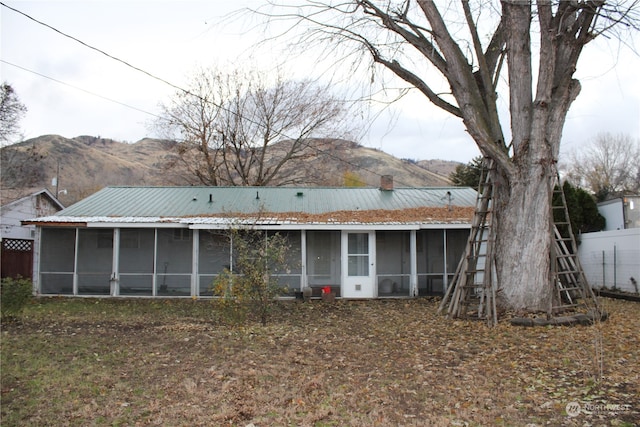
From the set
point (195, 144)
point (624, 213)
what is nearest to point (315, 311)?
point (624, 213)

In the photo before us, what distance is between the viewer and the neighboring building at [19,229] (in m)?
18.3

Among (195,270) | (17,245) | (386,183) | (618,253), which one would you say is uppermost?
(386,183)

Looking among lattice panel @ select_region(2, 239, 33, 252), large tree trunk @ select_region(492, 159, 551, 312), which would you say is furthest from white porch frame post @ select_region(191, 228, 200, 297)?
large tree trunk @ select_region(492, 159, 551, 312)

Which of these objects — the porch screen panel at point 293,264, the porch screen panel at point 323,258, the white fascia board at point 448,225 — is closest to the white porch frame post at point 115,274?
the porch screen panel at point 293,264

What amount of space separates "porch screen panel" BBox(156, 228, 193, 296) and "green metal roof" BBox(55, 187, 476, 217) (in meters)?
0.96

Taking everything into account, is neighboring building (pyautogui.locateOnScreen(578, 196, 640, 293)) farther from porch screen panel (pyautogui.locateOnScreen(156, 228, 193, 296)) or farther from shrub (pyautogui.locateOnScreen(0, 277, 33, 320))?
shrub (pyautogui.locateOnScreen(0, 277, 33, 320))

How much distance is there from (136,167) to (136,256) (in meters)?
72.5

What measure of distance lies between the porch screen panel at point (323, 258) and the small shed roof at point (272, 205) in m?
0.89

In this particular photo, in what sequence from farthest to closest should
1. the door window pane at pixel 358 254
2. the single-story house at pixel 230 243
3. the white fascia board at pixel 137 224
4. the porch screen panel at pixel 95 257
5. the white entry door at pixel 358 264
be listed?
the porch screen panel at pixel 95 257 → the door window pane at pixel 358 254 → the white entry door at pixel 358 264 → the single-story house at pixel 230 243 → the white fascia board at pixel 137 224

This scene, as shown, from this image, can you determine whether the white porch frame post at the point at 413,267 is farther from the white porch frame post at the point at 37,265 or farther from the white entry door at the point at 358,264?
the white porch frame post at the point at 37,265

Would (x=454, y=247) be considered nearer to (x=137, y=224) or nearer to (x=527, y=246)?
(x=527, y=246)

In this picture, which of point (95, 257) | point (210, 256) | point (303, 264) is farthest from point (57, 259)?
point (303, 264)

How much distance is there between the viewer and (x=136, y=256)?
17.5 metres

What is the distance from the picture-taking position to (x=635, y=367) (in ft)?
21.0
